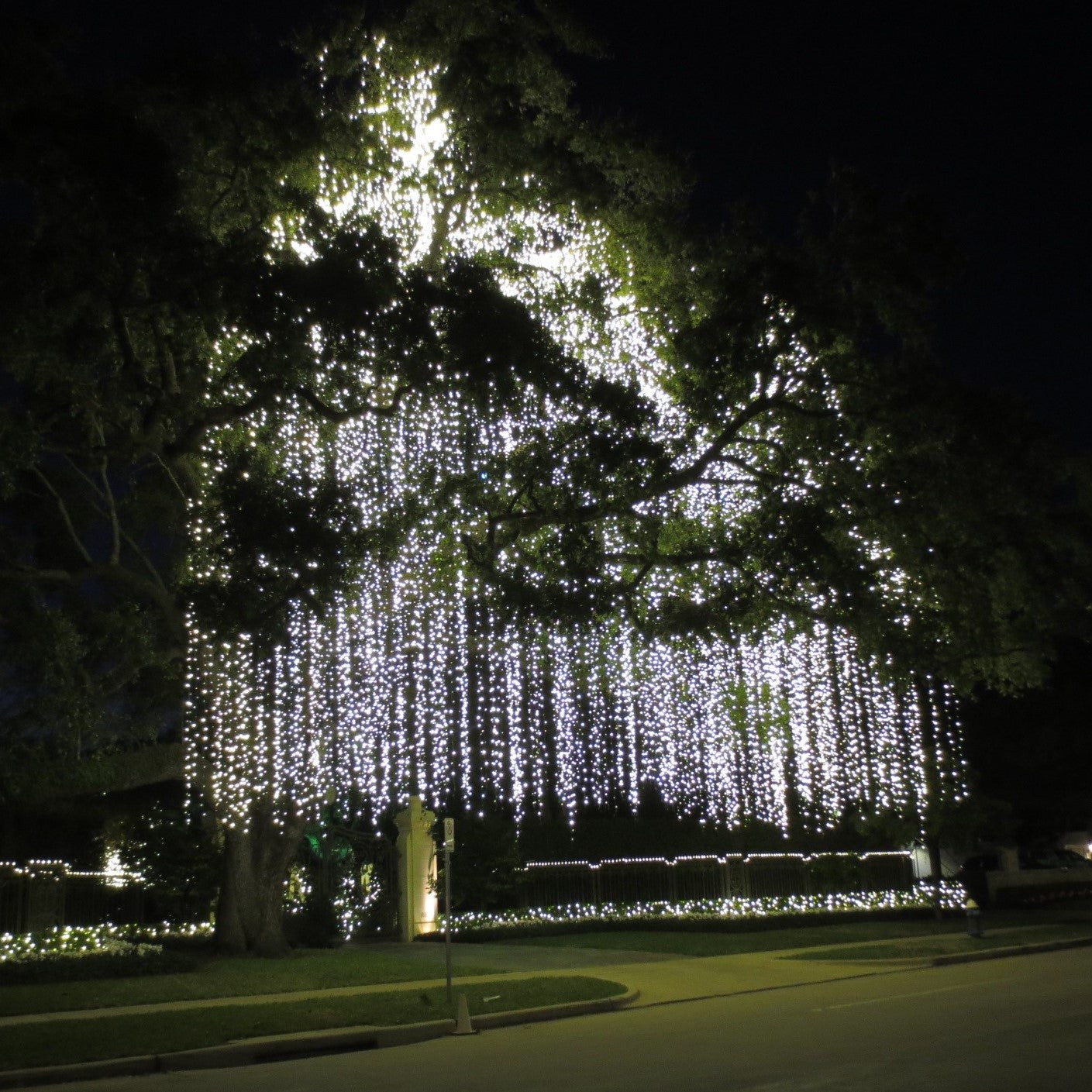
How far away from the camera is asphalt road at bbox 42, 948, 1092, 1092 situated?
8.69 m

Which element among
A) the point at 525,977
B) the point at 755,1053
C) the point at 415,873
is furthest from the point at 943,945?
the point at 755,1053

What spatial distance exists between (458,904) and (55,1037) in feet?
48.0

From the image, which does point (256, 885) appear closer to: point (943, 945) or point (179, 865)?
point (179, 865)

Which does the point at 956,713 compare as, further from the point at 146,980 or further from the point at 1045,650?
the point at 146,980

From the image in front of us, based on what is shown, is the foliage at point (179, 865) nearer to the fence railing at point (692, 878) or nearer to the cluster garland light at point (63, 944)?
the cluster garland light at point (63, 944)

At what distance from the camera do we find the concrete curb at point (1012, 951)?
66.3 feet

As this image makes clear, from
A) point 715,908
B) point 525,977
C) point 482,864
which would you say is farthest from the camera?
point 715,908

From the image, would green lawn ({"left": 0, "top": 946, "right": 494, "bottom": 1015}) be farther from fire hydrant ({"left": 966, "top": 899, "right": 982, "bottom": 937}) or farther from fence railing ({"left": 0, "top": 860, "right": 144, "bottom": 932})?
fire hydrant ({"left": 966, "top": 899, "right": 982, "bottom": 937})

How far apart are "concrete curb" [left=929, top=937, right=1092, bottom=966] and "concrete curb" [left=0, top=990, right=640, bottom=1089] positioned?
893 cm

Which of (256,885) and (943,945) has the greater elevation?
(256,885)

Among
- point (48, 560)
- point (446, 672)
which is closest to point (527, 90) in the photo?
point (446, 672)

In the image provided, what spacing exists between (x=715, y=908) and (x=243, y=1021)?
17.2 meters

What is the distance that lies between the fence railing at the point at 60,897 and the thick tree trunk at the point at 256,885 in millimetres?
2905

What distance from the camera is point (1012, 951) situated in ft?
71.1
